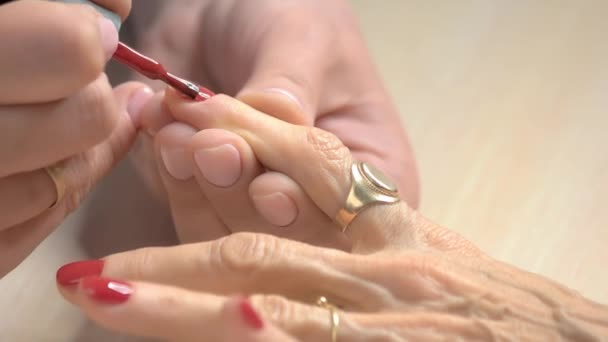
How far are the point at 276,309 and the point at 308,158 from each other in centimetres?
18

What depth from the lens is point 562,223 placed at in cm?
81

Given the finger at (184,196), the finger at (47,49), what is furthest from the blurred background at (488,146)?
the finger at (47,49)

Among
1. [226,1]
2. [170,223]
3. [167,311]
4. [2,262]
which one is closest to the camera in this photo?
[167,311]

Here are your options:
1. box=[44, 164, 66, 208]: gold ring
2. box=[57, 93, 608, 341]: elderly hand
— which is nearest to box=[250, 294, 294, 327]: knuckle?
box=[57, 93, 608, 341]: elderly hand

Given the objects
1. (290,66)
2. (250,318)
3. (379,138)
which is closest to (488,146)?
(379,138)

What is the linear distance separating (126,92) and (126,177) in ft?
0.44

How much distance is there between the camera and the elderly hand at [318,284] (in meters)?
0.44

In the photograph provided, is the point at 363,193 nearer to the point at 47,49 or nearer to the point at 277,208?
the point at 277,208

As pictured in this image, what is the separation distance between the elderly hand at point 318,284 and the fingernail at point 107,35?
15 centimetres

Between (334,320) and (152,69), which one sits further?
(152,69)

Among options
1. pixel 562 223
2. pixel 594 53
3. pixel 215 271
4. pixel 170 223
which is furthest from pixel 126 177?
pixel 594 53

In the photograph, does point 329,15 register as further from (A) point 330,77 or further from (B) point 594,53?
(B) point 594,53

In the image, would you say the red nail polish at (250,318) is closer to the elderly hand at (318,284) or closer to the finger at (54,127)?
the elderly hand at (318,284)

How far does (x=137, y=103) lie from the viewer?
67cm
